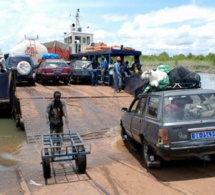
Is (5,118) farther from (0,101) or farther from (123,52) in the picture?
(123,52)

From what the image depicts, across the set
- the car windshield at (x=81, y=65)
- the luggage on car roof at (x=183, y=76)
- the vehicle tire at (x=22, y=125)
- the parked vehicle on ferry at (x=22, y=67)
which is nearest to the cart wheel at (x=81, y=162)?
the luggage on car roof at (x=183, y=76)

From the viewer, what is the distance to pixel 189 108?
632 centimetres

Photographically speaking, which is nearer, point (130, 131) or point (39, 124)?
point (130, 131)

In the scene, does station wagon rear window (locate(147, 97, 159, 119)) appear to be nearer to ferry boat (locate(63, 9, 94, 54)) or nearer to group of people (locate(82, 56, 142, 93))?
group of people (locate(82, 56, 142, 93))

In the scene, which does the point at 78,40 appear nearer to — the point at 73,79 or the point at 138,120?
the point at 73,79

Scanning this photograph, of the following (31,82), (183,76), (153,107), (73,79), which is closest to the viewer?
(153,107)

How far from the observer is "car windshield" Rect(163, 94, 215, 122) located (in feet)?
20.2

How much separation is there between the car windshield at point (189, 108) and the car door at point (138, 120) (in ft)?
3.40

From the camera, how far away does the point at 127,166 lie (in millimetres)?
7020

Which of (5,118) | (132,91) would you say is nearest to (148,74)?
(132,91)

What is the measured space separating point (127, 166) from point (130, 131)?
1220mm

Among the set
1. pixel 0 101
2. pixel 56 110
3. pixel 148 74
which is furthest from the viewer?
pixel 0 101

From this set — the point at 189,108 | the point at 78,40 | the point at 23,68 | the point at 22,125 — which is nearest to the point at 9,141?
the point at 22,125

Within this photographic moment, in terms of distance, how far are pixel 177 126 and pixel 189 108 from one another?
0.58 meters
